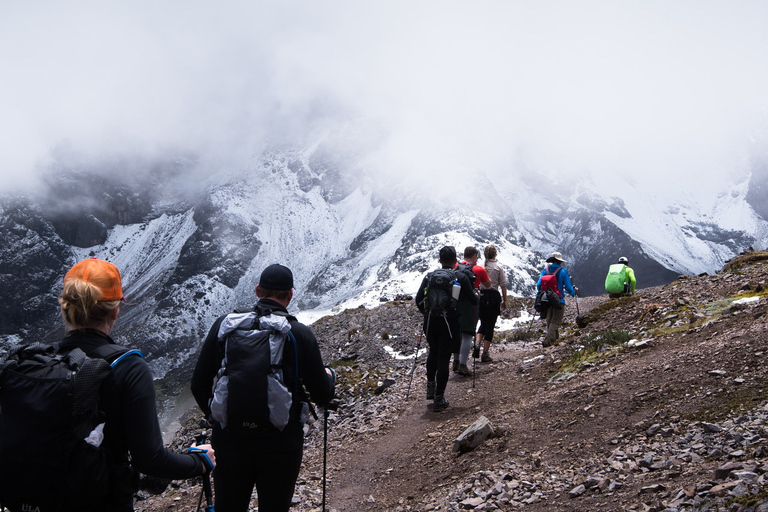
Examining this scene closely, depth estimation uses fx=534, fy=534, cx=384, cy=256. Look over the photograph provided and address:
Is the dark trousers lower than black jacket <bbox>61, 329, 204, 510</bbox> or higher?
lower

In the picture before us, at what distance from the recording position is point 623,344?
421 inches

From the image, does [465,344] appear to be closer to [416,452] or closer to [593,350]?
[593,350]

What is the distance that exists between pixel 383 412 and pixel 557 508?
6.67 meters

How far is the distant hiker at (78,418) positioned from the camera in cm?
304

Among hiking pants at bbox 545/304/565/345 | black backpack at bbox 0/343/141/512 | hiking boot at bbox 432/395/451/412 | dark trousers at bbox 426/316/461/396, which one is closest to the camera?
black backpack at bbox 0/343/141/512

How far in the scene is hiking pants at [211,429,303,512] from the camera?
4305 millimetres

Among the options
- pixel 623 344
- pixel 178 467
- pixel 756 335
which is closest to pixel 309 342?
pixel 178 467

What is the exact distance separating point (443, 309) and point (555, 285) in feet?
17.3

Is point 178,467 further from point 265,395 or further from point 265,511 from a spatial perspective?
point 265,511

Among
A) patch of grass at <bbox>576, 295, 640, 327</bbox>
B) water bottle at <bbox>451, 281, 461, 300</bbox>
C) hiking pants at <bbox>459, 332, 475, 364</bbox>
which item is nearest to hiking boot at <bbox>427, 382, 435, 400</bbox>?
hiking pants at <bbox>459, 332, 475, 364</bbox>

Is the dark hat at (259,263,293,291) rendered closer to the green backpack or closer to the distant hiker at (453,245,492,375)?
the distant hiker at (453,245,492,375)

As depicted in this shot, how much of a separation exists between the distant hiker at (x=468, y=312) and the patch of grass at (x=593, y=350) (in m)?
2.04

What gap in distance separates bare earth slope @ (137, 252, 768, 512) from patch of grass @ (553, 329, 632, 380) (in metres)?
0.05

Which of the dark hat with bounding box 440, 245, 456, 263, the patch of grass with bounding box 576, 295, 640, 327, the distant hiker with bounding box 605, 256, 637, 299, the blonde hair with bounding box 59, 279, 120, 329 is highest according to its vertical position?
the blonde hair with bounding box 59, 279, 120, 329
